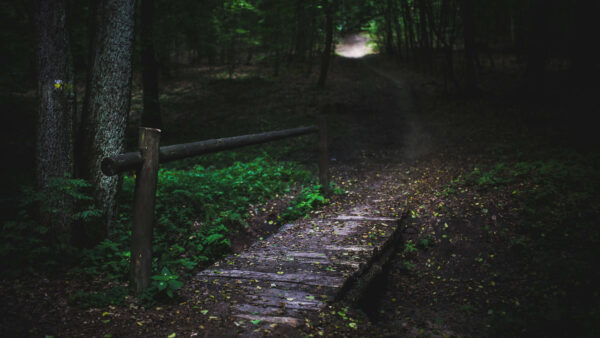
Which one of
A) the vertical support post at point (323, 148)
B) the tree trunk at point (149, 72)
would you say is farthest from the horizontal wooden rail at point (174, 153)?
the tree trunk at point (149, 72)

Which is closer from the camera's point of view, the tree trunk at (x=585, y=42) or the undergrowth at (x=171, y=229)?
the undergrowth at (x=171, y=229)

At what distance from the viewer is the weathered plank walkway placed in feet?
9.02

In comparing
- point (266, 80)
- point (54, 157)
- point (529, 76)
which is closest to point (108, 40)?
point (54, 157)

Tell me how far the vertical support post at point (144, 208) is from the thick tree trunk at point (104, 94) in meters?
1.36

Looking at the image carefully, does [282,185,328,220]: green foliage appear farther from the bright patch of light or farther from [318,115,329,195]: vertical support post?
the bright patch of light

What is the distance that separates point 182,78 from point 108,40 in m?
19.5

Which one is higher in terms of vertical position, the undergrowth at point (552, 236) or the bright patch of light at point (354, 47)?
the bright patch of light at point (354, 47)

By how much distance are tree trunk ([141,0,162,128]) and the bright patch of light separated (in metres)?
25.1

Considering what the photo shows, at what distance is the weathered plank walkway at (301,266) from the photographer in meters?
2.75

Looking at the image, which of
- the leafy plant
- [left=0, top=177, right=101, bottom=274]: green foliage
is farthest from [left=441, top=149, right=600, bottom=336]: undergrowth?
[left=0, top=177, right=101, bottom=274]: green foliage

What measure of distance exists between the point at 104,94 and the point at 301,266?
2.99m

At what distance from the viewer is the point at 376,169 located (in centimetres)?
895

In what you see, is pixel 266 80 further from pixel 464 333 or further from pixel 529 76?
pixel 464 333

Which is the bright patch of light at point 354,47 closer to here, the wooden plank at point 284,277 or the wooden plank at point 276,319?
the wooden plank at point 284,277
